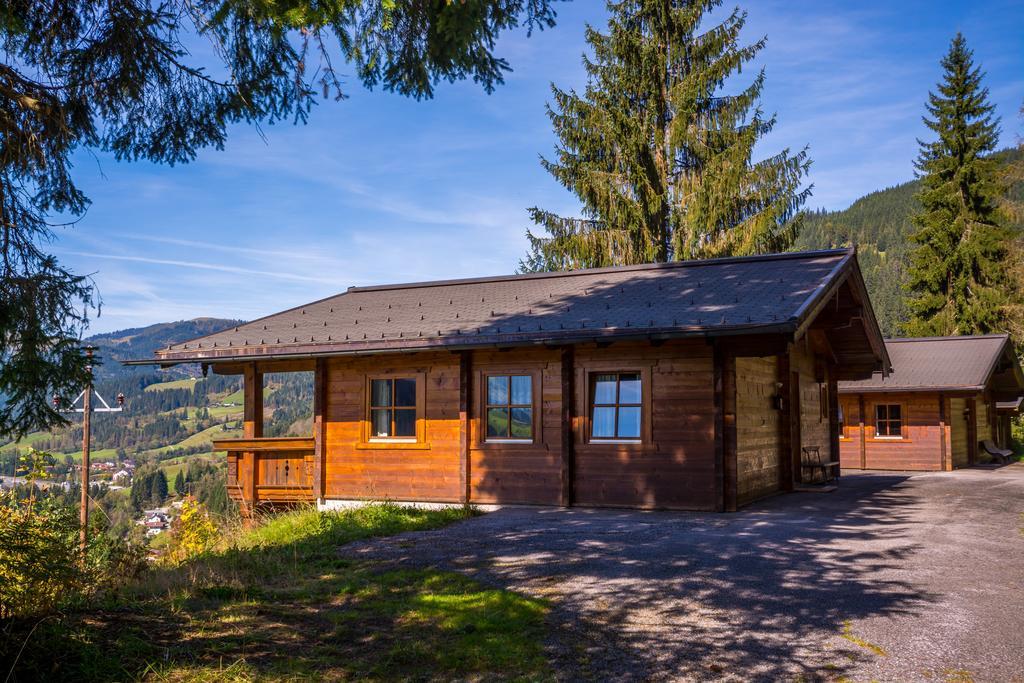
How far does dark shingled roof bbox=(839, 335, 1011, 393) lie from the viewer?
949 inches

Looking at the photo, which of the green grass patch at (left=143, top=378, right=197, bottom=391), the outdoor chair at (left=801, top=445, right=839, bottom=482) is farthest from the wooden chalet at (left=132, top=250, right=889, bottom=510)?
the green grass patch at (left=143, top=378, right=197, bottom=391)

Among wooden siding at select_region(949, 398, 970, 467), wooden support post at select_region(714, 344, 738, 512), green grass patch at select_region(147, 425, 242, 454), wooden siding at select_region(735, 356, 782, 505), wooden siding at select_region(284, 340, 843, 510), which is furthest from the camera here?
green grass patch at select_region(147, 425, 242, 454)

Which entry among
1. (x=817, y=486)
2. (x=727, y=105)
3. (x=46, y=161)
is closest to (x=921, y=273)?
(x=727, y=105)

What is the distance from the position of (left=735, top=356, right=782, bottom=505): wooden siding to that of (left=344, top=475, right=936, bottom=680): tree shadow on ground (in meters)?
1.27

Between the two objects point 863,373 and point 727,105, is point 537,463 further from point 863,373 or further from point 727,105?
point 727,105

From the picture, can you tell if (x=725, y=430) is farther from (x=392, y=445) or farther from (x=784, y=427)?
(x=392, y=445)

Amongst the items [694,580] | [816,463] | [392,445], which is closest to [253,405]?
[392,445]

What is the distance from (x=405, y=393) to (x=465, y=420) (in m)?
1.48

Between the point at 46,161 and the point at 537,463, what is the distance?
359 inches

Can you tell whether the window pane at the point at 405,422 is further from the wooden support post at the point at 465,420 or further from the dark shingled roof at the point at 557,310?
the dark shingled roof at the point at 557,310

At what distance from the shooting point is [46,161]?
680cm

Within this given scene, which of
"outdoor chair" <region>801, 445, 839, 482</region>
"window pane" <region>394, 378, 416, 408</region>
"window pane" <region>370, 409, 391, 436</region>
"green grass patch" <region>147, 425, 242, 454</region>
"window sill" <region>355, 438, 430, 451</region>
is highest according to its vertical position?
"window pane" <region>394, 378, 416, 408</region>

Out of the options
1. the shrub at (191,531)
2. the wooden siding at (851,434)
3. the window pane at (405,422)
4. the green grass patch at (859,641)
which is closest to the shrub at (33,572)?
the shrub at (191,531)

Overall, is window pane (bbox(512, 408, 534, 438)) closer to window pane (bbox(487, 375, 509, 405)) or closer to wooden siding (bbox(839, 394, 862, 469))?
window pane (bbox(487, 375, 509, 405))
